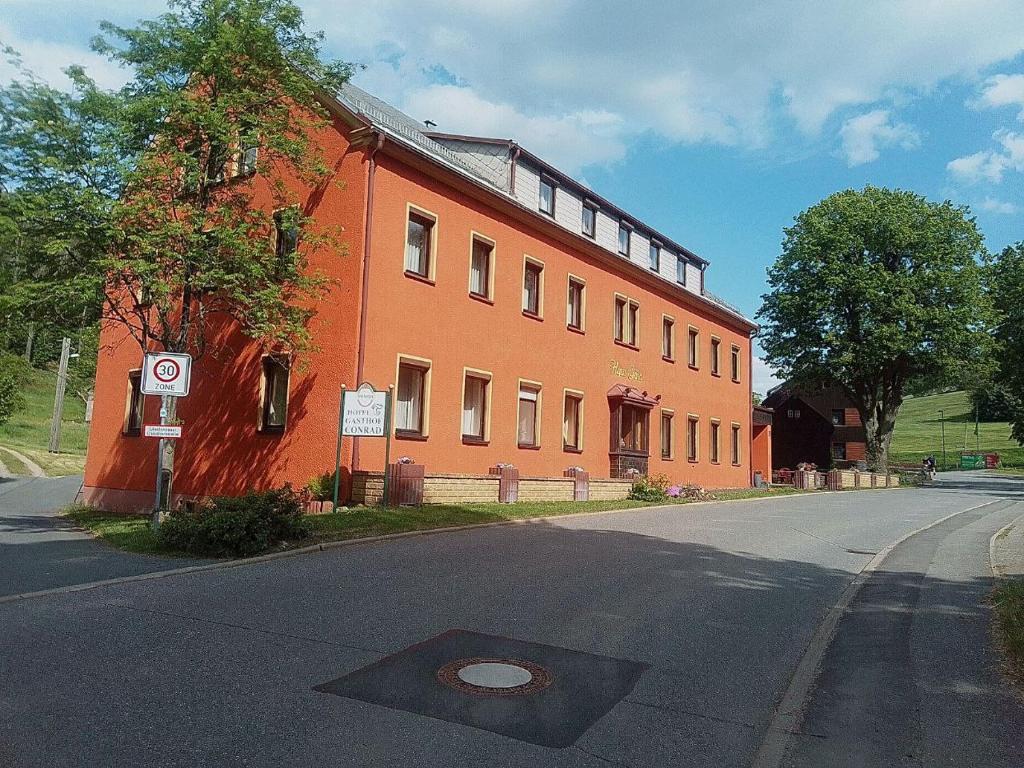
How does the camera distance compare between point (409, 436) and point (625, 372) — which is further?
point (625, 372)

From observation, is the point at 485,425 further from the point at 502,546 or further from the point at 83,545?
the point at 83,545

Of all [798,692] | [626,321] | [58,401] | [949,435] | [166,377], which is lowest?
[798,692]

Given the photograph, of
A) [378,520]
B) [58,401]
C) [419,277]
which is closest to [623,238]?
[419,277]

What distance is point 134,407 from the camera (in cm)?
2388

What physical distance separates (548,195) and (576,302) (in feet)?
11.3

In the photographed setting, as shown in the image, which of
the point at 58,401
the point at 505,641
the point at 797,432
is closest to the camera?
the point at 505,641

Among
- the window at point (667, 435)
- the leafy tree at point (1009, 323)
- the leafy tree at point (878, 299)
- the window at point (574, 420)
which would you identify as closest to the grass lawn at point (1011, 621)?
the window at point (574, 420)

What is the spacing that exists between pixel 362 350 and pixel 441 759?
13.7 m

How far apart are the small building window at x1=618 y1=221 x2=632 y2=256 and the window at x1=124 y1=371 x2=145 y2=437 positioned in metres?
16.3

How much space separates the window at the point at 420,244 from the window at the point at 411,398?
7.31ft

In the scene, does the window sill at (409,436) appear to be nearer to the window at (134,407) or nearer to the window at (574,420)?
the window at (574,420)

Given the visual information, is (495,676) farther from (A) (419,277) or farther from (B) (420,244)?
(B) (420,244)

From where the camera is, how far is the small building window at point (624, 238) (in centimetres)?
2852

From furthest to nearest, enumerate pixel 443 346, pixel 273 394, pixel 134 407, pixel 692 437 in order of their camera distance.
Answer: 1. pixel 692 437
2. pixel 134 407
3. pixel 443 346
4. pixel 273 394
